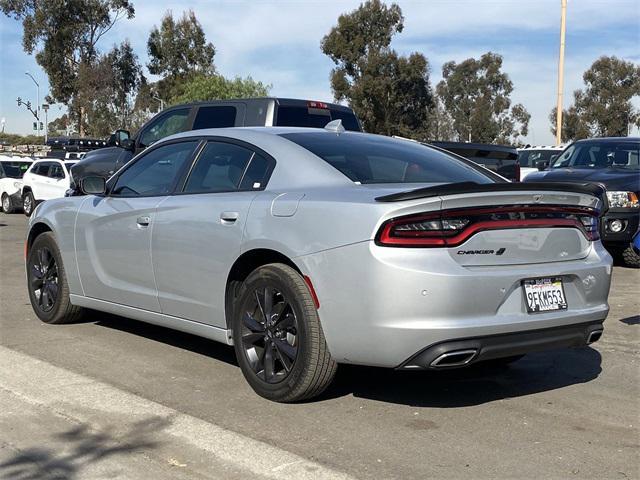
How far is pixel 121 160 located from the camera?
41.7 feet

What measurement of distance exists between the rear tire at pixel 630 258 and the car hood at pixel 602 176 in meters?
0.90

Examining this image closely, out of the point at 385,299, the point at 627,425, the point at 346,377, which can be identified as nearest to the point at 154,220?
the point at 346,377

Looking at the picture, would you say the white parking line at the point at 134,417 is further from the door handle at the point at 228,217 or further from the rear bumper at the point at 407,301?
the door handle at the point at 228,217

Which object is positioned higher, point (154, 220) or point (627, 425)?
point (154, 220)

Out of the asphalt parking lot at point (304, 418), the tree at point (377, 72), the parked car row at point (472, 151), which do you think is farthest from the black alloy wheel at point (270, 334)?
the tree at point (377, 72)

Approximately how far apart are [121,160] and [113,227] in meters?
6.99

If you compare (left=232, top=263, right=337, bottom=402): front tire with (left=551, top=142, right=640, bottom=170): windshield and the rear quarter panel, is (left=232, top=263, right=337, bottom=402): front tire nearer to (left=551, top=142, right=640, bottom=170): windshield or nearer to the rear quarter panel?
the rear quarter panel

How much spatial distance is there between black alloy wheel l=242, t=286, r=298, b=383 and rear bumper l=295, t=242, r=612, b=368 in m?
0.31

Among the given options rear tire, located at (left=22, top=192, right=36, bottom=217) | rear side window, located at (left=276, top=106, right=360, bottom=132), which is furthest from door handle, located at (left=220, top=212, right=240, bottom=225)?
rear tire, located at (left=22, top=192, right=36, bottom=217)

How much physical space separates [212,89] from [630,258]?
43986 mm

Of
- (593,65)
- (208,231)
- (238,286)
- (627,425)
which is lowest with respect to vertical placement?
(627,425)

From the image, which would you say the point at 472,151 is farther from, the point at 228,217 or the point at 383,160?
the point at 228,217

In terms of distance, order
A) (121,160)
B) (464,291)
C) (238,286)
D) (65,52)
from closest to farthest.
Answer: (464,291), (238,286), (121,160), (65,52)

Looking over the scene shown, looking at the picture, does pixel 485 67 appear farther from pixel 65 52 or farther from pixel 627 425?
pixel 627 425
